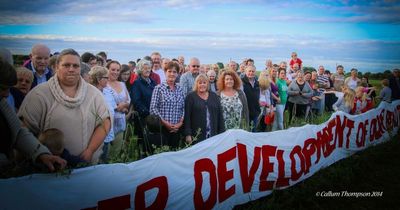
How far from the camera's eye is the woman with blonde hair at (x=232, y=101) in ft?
18.2

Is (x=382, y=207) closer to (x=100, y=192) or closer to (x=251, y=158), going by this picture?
(x=251, y=158)

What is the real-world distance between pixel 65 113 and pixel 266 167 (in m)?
2.77

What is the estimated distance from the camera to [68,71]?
3.18 metres

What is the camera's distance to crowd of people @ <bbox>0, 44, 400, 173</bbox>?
2.82m

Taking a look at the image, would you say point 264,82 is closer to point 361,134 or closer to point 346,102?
point 361,134

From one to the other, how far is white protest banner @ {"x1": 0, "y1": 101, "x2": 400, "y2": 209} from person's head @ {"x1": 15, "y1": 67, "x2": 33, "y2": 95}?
65.6 inches

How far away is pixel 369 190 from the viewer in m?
5.45

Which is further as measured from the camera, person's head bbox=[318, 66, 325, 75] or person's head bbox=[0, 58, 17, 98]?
person's head bbox=[318, 66, 325, 75]

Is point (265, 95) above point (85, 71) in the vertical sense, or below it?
below

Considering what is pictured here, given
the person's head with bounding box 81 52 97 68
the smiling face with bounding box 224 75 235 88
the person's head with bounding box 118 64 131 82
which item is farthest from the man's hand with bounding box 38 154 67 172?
the smiling face with bounding box 224 75 235 88

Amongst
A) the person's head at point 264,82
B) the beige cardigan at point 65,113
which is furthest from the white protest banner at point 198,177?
the person's head at point 264,82

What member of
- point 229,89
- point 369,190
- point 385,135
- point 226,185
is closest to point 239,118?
point 229,89

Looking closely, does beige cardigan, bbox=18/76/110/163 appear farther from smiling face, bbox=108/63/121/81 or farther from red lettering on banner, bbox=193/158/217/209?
smiling face, bbox=108/63/121/81

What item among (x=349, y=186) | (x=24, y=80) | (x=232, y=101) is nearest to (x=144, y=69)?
(x=232, y=101)
